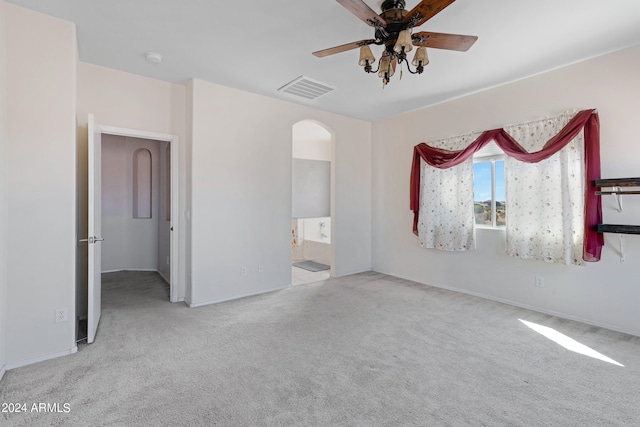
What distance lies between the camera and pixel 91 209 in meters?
2.63

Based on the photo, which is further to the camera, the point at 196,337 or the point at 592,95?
the point at 592,95

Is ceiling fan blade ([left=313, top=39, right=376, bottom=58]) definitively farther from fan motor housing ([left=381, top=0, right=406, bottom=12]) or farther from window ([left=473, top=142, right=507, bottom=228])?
window ([left=473, top=142, right=507, bottom=228])

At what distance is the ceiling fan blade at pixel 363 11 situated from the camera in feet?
5.67

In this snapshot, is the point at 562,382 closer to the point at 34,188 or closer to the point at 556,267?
the point at 556,267

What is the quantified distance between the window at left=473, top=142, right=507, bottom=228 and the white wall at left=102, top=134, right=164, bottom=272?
17.3 ft

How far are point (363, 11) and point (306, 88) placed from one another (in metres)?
2.04

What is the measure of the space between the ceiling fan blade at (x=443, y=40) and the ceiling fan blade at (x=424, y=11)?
11 centimetres

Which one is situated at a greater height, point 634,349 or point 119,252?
point 119,252

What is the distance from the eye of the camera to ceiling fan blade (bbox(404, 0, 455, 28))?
1.75m

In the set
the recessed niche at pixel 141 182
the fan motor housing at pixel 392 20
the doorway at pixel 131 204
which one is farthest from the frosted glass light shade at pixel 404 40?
the recessed niche at pixel 141 182

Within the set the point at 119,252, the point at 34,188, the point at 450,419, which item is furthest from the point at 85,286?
the point at 450,419

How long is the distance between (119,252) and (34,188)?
3700 mm

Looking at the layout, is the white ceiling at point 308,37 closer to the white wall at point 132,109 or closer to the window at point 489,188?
the white wall at point 132,109

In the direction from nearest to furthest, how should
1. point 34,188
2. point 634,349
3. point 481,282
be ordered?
point 34,188 < point 634,349 < point 481,282
